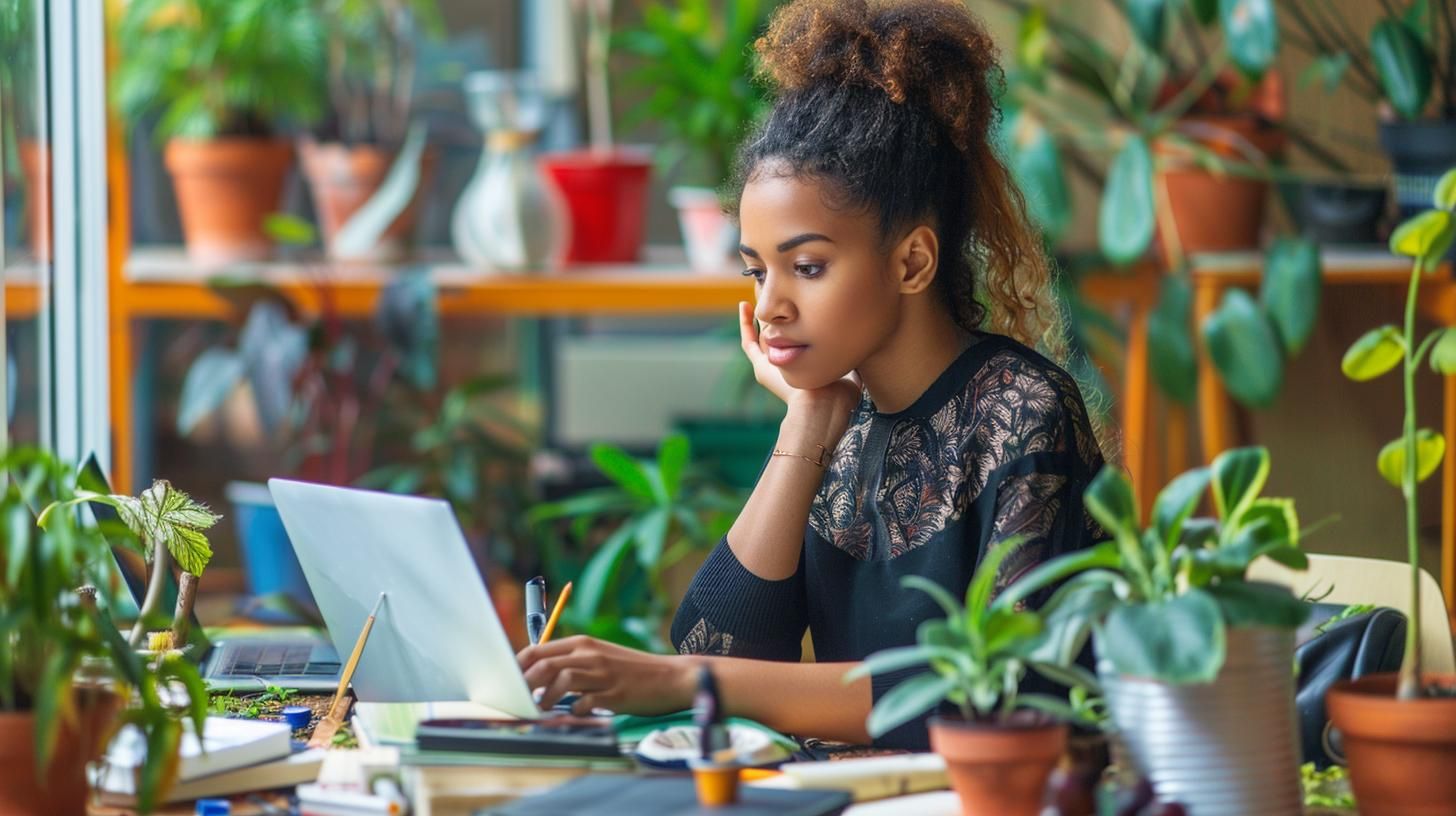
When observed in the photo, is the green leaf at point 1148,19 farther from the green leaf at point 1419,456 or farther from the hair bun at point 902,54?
the green leaf at point 1419,456

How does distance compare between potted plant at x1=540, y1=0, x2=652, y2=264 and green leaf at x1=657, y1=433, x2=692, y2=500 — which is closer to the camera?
green leaf at x1=657, y1=433, x2=692, y2=500

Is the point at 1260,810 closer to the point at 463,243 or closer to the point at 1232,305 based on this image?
the point at 1232,305

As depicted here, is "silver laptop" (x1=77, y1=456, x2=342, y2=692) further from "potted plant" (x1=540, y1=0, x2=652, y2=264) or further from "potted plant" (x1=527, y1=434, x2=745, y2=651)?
"potted plant" (x1=540, y1=0, x2=652, y2=264)

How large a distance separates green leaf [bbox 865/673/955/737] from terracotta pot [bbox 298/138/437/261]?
109 inches

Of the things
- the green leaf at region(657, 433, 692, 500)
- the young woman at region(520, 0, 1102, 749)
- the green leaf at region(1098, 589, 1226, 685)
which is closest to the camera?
the green leaf at region(1098, 589, 1226, 685)

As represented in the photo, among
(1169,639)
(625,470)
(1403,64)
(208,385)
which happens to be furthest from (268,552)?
(1169,639)

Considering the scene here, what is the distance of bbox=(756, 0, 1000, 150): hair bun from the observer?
159cm

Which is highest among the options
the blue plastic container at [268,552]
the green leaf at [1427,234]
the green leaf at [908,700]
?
the green leaf at [1427,234]

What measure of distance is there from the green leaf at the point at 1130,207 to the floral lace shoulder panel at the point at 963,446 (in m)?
1.60

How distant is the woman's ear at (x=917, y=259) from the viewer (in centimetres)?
159

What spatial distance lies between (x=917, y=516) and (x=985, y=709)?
539 mm

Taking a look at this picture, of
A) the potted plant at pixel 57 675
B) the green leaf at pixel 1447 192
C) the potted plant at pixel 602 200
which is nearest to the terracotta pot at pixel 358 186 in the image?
the potted plant at pixel 602 200

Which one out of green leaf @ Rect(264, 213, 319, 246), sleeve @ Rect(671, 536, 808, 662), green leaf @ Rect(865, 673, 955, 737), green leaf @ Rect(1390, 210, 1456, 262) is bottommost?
sleeve @ Rect(671, 536, 808, 662)

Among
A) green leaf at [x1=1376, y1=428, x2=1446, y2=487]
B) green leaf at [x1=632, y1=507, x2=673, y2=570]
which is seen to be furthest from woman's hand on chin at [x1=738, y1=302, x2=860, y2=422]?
green leaf at [x1=632, y1=507, x2=673, y2=570]
